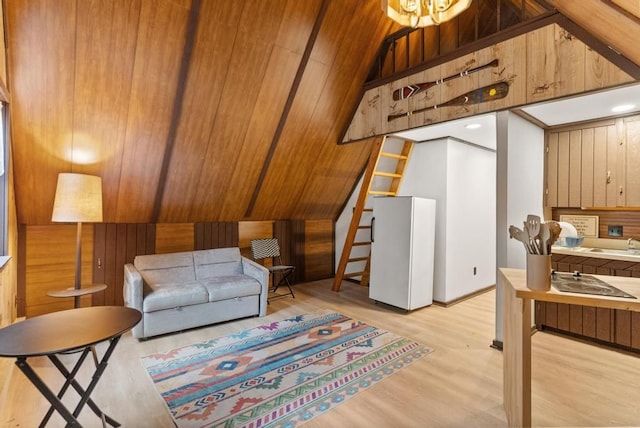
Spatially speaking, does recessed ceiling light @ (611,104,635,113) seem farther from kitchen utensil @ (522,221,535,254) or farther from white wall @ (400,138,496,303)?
kitchen utensil @ (522,221,535,254)

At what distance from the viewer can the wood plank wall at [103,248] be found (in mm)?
3398

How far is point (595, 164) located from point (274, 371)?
3693mm

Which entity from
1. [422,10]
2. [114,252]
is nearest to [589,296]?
[422,10]

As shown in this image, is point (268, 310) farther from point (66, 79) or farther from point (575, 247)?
point (575, 247)

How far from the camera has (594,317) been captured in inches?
114

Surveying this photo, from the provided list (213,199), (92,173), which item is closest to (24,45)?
(92,173)

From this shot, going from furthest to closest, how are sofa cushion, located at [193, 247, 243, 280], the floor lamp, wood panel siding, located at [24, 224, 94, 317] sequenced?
sofa cushion, located at [193, 247, 243, 280], wood panel siding, located at [24, 224, 94, 317], the floor lamp

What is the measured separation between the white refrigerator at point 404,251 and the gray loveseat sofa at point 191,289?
1.50m

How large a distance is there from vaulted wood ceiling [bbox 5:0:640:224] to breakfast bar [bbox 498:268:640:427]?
145 centimetres

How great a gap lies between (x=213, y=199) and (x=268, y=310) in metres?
1.63

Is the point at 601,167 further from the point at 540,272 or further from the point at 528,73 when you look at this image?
the point at 540,272

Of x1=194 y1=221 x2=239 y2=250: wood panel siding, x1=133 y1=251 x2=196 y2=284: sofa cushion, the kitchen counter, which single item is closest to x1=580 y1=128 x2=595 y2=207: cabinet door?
the kitchen counter

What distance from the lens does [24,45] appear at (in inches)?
91.3

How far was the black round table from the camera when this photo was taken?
1.41m
